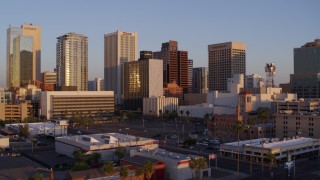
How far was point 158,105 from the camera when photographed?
154 meters

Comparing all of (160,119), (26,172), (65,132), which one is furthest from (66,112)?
(26,172)

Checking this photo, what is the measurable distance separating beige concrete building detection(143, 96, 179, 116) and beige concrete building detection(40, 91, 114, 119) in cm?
1676

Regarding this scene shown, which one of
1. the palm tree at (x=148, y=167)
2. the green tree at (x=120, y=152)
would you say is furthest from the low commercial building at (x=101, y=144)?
the palm tree at (x=148, y=167)

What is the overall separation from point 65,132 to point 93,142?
1339 inches

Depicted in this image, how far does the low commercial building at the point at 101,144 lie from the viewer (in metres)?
56.1

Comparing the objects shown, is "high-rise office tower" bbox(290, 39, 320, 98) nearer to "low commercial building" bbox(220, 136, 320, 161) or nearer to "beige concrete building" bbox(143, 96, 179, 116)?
"beige concrete building" bbox(143, 96, 179, 116)

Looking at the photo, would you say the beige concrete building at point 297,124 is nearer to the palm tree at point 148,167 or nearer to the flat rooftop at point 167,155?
the flat rooftop at point 167,155

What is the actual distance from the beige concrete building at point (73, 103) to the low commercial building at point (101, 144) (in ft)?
241

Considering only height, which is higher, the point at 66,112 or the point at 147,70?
the point at 147,70

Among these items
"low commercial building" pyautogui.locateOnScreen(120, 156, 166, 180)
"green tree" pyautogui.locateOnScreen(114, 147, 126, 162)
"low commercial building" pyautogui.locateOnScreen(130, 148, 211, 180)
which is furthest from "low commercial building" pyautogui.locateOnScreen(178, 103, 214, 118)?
"low commercial building" pyautogui.locateOnScreen(120, 156, 166, 180)

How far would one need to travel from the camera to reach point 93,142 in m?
58.5

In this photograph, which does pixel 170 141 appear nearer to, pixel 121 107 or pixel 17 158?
pixel 17 158

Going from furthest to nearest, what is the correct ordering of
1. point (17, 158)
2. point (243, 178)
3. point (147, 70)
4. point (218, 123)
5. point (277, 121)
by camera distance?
point (147, 70), point (218, 123), point (277, 121), point (17, 158), point (243, 178)

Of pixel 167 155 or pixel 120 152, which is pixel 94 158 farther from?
pixel 167 155
